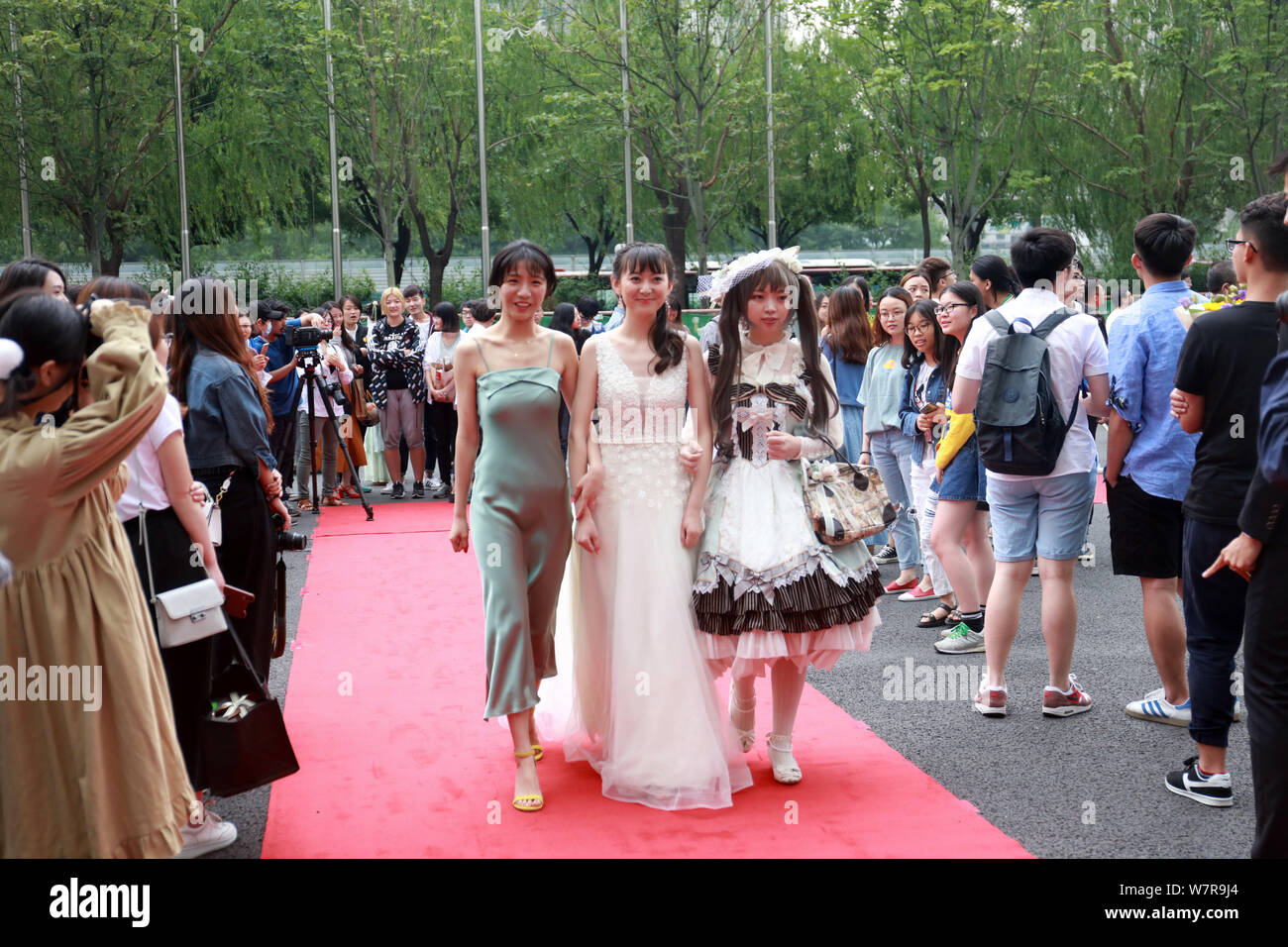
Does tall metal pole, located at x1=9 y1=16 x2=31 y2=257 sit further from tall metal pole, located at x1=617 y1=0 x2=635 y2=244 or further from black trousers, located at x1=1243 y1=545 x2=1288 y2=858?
black trousers, located at x1=1243 y1=545 x2=1288 y2=858

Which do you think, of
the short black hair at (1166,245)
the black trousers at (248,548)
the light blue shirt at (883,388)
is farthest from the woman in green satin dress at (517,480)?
the light blue shirt at (883,388)

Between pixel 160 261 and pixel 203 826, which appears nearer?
pixel 203 826

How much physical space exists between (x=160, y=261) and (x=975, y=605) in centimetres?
2461

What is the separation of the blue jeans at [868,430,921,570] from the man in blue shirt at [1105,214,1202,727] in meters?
2.58

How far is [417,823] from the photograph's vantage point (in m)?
3.99

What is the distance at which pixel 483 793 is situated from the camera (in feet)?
14.0

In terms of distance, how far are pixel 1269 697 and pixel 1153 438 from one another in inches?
75.3

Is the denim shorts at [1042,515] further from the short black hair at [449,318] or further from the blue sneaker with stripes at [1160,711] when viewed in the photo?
the short black hair at [449,318]

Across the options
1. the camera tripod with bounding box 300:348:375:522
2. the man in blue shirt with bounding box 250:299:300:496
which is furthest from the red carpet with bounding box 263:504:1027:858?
the camera tripod with bounding box 300:348:375:522

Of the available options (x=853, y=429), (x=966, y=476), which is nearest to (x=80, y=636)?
(x=966, y=476)

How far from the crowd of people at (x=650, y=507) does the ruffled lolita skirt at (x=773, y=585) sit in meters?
0.01

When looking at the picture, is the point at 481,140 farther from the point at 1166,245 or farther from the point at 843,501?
the point at 843,501

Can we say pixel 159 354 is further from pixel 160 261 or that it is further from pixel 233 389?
pixel 160 261

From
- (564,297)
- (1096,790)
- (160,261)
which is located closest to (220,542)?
(1096,790)
